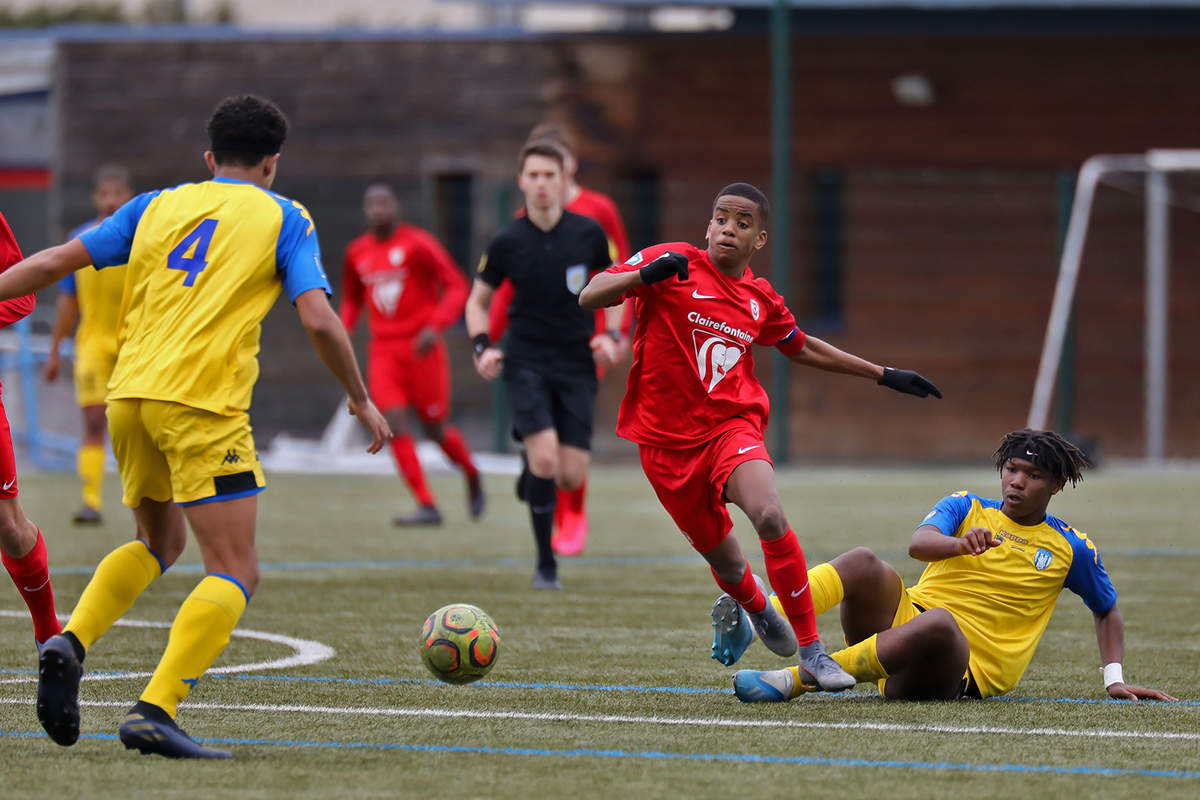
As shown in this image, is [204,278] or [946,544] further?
[946,544]

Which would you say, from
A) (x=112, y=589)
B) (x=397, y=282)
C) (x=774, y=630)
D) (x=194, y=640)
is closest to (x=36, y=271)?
(x=112, y=589)

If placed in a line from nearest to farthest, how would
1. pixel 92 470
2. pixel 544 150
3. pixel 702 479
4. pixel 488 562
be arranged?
1. pixel 702 479
2. pixel 544 150
3. pixel 488 562
4. pixel 92 470

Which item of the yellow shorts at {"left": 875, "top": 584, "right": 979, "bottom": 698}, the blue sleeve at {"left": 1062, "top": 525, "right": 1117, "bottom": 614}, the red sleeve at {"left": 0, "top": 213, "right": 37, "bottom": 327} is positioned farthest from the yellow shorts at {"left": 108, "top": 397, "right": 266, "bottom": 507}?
the blue sleeve at {"left": 1062, "top": 525, "right": 1117, "bottom": 614}

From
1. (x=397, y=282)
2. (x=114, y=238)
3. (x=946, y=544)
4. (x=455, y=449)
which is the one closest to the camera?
(x=114, y=238)

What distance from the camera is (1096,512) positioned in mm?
13336

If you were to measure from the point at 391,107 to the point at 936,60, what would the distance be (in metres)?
6.84

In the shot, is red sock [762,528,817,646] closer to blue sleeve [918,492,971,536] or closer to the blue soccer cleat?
the blue soccer cleat

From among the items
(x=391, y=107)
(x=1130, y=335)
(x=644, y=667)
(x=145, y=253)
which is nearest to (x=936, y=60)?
(x=1130, y=335)

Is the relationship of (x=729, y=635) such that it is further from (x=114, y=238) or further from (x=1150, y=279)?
(x=1150, y=279)

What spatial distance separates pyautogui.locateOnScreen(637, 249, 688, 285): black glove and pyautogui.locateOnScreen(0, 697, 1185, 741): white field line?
4.48 feet

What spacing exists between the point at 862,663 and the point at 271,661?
211 cm

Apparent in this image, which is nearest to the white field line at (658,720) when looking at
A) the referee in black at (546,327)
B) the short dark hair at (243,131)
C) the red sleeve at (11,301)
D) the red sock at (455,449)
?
the red sleeve at (11,301)

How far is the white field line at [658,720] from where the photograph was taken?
4980 mm

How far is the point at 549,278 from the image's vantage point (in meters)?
8.97
